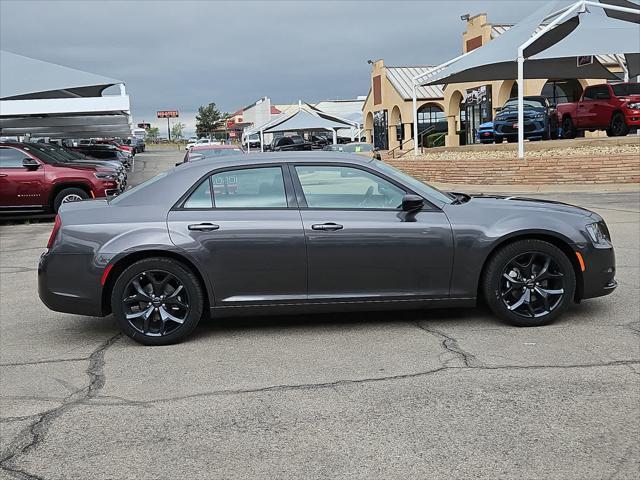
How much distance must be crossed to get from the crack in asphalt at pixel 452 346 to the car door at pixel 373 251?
1.04ft

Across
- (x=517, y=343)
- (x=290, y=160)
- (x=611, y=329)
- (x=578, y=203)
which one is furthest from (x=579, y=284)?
(x=578, y=203)

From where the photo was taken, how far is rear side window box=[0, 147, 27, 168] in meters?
16.8

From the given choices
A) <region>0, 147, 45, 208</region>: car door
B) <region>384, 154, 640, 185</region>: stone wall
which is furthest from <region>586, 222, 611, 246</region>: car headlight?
<region>384, 154, 640, 185</region>: stone wall

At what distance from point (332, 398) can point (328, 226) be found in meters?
1.71

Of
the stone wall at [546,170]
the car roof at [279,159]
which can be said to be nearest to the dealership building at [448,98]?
the stone wall at [546,170]

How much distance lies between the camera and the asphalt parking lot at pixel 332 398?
12.3 ft

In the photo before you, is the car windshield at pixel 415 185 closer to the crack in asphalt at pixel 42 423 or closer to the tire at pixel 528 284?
the tire at pixel 528 284

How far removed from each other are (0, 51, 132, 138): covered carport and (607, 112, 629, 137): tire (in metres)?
15.0

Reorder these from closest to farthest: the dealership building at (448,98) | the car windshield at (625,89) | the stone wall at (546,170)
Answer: the stone wall at (546,170) → the car windshield at (625,89) → the dealership building at (448,98)

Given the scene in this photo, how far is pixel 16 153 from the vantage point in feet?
55.4

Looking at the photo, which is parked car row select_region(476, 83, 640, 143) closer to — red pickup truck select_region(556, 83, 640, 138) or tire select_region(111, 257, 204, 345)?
red pickup truck select_region(556, 83, 640, 138)

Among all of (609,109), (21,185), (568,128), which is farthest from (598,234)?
(568,128)

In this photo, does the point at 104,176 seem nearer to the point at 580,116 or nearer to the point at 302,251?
the point at 302,251

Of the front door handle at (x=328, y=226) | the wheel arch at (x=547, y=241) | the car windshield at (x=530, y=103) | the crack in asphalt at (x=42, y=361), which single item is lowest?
the crack in asphalt at (x=42, y=361)
